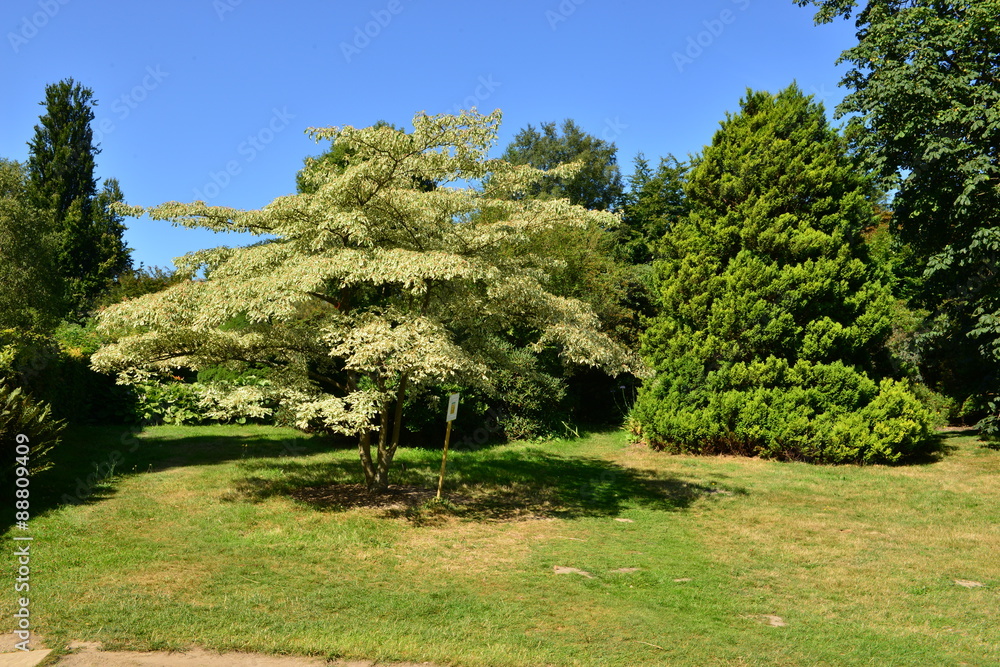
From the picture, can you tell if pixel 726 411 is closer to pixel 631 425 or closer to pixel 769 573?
pixel 631 425

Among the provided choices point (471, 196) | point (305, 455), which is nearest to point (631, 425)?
point (305, 455)

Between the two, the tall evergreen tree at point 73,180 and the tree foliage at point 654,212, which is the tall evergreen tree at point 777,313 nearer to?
the tree foliage at point 654,212

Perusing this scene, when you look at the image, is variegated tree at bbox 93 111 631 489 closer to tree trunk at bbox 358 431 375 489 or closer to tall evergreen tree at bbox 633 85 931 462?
tree trunk at bbox 358 431 375 489

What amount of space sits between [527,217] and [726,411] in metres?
8.38

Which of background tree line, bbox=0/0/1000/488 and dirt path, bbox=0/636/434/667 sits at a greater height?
background tree line, bbox=0/0/1000/488

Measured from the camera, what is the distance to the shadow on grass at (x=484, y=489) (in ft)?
34.7

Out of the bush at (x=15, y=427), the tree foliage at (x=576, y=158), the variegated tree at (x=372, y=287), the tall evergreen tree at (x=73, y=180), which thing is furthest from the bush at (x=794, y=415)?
the tall evergreen tree at (x=73, y=180)

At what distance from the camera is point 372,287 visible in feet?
36.8

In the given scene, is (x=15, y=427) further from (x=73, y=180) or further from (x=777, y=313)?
(x=73, y=180)

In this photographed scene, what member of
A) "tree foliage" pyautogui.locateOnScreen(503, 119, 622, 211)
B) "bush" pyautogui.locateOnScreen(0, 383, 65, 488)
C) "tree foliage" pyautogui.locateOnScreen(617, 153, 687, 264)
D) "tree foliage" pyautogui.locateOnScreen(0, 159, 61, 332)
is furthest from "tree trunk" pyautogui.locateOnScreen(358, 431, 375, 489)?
"tree foliage" pyautogui.locateOnScreen(503, 119, 622, 211)

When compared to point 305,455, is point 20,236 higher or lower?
higher

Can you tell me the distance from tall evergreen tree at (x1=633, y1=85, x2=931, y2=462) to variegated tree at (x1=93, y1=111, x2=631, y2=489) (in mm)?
6777

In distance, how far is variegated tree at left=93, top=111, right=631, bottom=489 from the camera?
355 inches

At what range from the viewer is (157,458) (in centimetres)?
1357
